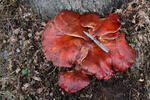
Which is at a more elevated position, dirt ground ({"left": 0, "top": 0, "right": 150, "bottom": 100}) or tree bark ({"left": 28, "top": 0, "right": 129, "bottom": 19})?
tree bark ({"left": 28, "top": 0, "right": 129, "bottom": 19})

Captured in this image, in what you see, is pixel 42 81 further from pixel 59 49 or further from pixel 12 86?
pixel 59 49

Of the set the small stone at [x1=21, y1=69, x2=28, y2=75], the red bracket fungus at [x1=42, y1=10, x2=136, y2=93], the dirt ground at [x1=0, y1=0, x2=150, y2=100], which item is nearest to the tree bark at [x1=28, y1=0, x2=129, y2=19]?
the dirt ground at [x1=0, y1=0, x2=150, y2=100]

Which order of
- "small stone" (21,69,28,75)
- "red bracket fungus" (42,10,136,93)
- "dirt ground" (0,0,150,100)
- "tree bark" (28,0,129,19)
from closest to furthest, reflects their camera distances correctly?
1. "red bracket fungus" (42,10,136,93)
2. "tree bark" (28,0,129,19)
3. "dirt ground" (0,0,150,100)
4. "small stone" (21,69,28,75)

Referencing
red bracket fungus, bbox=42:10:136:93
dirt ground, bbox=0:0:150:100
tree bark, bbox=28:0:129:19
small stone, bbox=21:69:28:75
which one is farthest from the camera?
small stone, bbox=21:69:28:75

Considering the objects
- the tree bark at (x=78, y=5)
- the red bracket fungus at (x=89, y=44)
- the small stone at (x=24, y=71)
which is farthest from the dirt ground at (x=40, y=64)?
the red bracket fungus at (x=89, y=44)

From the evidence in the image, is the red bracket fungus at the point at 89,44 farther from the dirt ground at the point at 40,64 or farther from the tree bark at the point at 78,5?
the dirt ground at the point at 40,64

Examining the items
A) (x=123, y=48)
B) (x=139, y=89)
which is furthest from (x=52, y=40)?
(x=139, y=89)

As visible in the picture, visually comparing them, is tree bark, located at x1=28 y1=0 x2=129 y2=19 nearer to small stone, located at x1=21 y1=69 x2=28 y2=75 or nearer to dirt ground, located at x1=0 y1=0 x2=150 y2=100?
dirt ground, located at x1=0 y1=0 x2=150 y2=100
